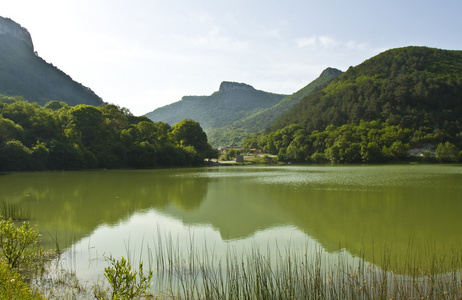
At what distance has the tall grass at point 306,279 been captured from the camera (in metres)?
5.73

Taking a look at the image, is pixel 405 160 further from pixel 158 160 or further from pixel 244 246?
pixel 244 246

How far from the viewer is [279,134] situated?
382 ft

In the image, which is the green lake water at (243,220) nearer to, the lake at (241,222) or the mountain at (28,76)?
the lake at (241,222)

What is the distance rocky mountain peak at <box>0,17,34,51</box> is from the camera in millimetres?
112688

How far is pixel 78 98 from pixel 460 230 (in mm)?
120776

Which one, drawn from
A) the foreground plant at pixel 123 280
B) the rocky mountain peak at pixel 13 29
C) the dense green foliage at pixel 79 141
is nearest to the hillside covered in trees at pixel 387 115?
the dense green foliage at pixel 79 141

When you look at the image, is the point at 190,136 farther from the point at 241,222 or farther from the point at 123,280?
the point at 123,280

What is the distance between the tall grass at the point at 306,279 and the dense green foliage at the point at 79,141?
4380cm

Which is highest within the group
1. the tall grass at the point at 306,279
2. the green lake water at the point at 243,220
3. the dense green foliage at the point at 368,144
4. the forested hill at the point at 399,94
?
the forested hill at the point at 399,94

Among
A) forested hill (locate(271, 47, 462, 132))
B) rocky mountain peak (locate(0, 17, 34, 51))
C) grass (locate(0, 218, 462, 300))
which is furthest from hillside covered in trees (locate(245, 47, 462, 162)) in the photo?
rocky mountain peak (locate(0, 17, 34, 51))

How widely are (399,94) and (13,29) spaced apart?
136365 mm

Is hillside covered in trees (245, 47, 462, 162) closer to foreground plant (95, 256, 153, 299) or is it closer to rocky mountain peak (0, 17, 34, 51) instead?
foreground plant (95, 256, 153, 299)

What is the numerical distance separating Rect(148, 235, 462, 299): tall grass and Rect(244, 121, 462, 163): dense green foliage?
243 ft

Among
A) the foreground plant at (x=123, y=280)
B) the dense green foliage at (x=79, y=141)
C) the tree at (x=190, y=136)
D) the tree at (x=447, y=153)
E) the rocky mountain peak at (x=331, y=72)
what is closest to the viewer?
the foreground plant at (x=123, y=280)
